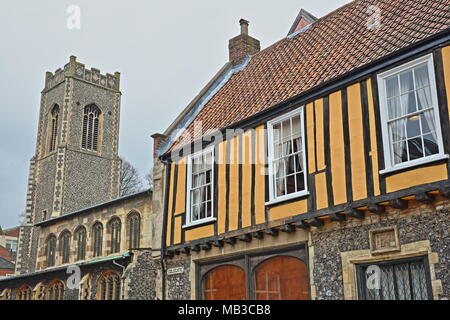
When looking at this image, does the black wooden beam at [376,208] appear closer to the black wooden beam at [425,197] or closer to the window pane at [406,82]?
the black wooden beam at [425,197]

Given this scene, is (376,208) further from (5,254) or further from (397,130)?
(5,254)

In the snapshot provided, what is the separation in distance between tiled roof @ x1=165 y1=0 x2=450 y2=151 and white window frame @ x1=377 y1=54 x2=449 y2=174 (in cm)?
42

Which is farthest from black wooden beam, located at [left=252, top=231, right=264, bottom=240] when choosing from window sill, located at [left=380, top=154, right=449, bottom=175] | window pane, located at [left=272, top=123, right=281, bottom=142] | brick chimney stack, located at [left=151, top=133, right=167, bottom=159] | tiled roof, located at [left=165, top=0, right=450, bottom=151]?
brick chimney stack, located at [left=151, top=133, right=167, bottom=159]

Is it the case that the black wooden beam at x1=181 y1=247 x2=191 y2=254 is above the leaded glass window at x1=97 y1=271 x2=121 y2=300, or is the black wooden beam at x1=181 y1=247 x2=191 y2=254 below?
above

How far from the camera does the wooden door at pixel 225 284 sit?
10719 millimetres

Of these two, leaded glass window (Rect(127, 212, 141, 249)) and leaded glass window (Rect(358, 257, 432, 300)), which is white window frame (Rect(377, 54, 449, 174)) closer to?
leaded glass window (Rect(358, 257, 432, 300))

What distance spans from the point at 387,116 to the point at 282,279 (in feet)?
11.9

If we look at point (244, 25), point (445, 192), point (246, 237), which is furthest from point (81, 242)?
point (445, 192)

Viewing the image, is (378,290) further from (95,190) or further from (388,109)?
(95,190)

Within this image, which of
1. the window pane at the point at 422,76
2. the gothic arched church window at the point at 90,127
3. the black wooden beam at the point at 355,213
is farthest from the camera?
the gothic arched church window at the point at 90,127

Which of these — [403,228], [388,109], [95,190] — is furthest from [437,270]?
[95,190]

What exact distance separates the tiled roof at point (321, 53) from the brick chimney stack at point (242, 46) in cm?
55

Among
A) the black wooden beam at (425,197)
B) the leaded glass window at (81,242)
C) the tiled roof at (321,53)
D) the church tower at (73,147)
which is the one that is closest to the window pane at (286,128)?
the tiled roof at (321,53)

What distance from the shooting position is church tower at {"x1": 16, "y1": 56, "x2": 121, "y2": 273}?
4091 centimetres
